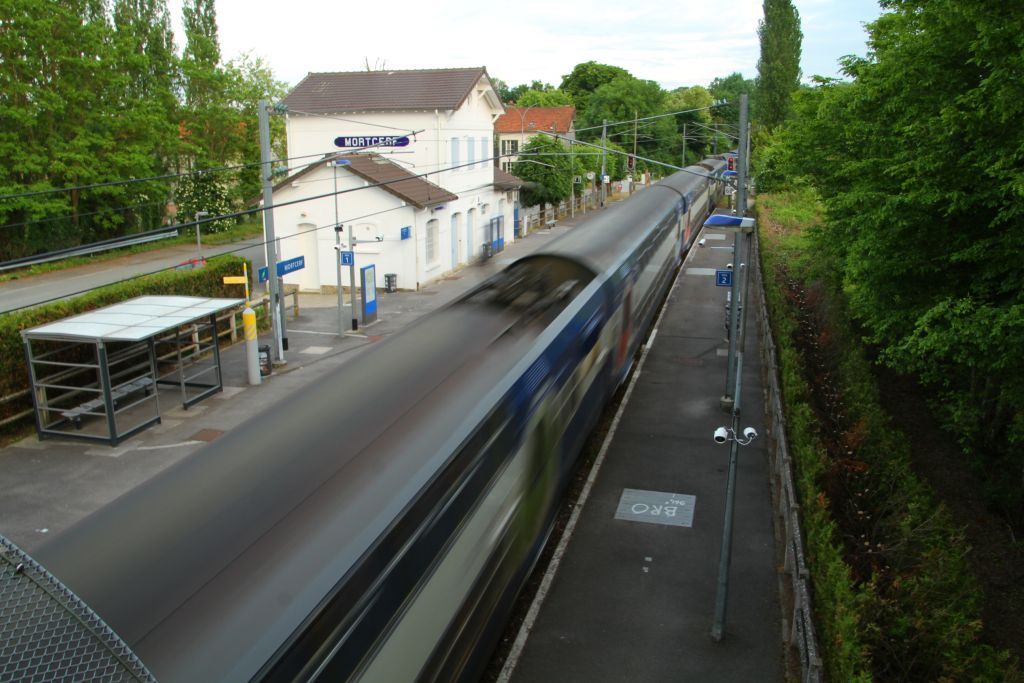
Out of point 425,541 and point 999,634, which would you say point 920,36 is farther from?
point 425,541

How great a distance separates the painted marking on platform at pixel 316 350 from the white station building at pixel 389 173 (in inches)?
160

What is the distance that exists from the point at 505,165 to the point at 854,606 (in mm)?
55382

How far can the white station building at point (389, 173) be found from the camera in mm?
29547

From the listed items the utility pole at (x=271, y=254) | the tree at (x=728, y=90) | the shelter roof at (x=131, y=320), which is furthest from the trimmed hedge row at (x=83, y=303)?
the tree at (x=728, y=90)

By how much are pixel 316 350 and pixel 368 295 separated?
10.5 feet

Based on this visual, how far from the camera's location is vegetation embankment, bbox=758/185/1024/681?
8312 mm

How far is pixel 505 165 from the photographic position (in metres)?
61.1

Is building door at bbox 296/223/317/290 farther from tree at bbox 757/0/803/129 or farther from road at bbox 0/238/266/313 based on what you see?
tree at bbox 757/0/803/129

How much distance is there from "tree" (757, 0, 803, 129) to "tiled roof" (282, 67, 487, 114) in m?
43.0

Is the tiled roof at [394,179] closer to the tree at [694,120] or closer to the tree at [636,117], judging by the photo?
the tree at [694,120]

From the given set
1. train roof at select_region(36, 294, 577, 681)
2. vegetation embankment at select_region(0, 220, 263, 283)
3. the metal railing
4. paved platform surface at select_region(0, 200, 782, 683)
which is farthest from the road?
train roof at select_region(36, 294, 577, 681)

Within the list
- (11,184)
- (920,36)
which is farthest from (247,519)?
(11,184)

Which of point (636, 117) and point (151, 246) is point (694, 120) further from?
point (151, 246)

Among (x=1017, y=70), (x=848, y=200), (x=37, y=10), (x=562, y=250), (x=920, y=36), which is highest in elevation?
(x=37, y=10)
